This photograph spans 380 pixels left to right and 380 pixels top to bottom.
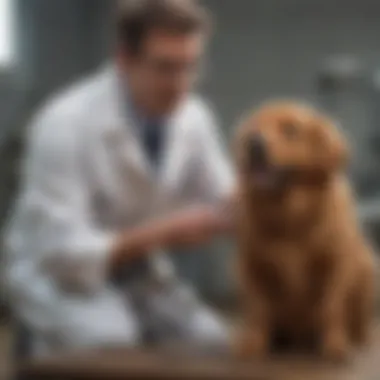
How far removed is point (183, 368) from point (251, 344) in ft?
0.33

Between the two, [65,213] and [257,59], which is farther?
[257,59]

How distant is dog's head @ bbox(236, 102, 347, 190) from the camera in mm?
1042

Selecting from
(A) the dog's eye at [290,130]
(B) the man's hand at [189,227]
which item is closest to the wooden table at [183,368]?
(B) the man's hand at [189,227]

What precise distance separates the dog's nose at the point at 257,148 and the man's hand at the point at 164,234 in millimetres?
98

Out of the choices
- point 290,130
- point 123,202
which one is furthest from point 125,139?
point 290,130

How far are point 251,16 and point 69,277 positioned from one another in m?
0.36

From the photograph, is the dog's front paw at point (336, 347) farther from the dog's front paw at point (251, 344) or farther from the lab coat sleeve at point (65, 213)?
the lab coat sleeve at point (65, 213)

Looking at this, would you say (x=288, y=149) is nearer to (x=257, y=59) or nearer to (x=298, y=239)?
(x=298, y=239)

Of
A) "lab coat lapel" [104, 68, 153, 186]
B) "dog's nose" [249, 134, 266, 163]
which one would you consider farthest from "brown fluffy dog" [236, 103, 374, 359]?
"lab coat lapel" [104, 68, 153, 186]

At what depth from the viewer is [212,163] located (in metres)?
1.15

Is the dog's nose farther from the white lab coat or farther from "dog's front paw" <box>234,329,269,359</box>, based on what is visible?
"dog's front paw" <box>234,329,269,359</box>

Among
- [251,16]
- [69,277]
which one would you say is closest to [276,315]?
[69,277]

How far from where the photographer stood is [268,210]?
1.07 metres

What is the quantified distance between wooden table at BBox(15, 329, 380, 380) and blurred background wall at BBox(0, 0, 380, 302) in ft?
0.65
